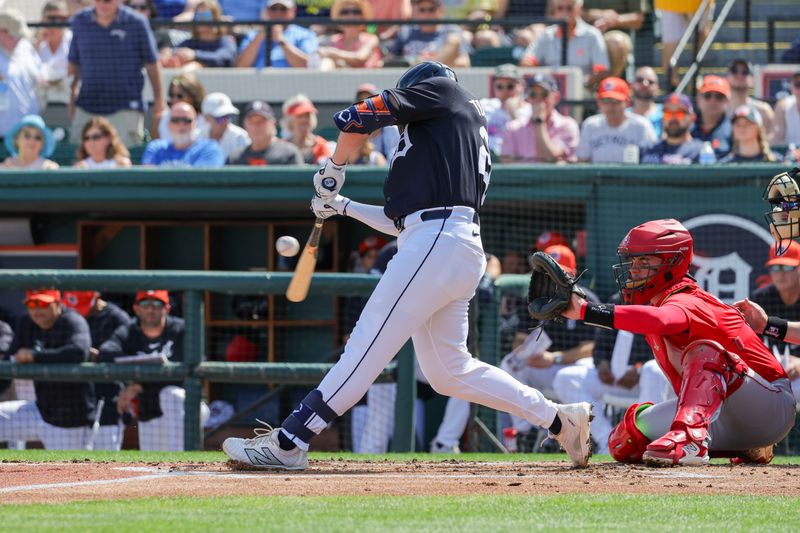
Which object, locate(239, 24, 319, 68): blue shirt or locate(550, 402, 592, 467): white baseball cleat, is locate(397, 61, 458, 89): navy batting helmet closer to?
locate(550, 402, 592, 467): white baseball cleat

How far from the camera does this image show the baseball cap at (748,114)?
1007 centimetres

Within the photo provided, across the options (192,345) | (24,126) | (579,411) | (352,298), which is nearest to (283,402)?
(352,298)

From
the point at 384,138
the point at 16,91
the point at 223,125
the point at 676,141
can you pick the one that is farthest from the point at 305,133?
the point at 676,141

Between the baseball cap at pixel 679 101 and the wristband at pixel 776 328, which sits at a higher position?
the baseball cap at pixel 679 101

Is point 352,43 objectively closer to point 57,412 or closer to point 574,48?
point 574,48

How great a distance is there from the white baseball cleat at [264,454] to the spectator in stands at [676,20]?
815 centimetres

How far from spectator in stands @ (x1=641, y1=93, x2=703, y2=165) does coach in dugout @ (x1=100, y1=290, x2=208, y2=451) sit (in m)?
3.85

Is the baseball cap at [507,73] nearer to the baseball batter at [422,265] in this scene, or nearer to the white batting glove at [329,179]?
the baseball batter at [422,265]

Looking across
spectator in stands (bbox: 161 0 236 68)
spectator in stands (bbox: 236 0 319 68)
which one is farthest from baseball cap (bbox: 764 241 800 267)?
spectator in stands (bbox: 161 0 236 68)

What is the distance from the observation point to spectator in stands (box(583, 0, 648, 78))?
12.5 meters

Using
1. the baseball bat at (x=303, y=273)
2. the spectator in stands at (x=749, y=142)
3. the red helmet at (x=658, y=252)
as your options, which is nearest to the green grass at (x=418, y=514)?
the red helmet at (x=658, y=252)

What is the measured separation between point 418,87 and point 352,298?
Result: 535 centimetres

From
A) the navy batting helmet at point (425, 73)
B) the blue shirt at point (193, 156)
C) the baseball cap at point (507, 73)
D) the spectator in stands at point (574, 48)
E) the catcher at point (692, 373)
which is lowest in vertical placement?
the catcher at point (692, 373)

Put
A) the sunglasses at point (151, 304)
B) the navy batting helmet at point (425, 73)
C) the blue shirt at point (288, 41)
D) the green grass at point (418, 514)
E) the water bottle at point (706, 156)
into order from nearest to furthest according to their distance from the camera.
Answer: the green grass at point (418, 514) → the navy batting helmet at point (425, 73) → the sunglasses at point (151, 304) → the water bottle at point (706, 156) → the blue shirt at point (288, 41)
